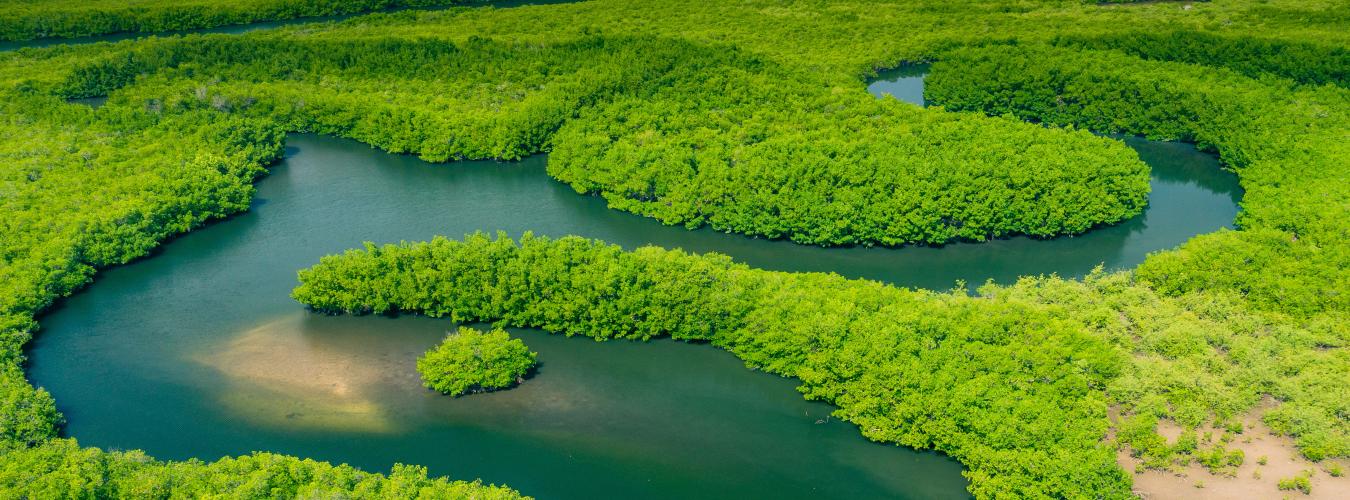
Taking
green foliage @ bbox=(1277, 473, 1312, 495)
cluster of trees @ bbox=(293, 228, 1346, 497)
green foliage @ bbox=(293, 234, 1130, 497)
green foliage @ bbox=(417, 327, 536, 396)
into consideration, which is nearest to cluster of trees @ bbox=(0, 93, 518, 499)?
green foliage @ bbox=(417, 327, 536, 396)

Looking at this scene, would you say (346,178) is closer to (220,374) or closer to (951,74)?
(220,374)

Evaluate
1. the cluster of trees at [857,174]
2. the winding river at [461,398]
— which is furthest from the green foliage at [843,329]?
the cluster of trees at [857,174]

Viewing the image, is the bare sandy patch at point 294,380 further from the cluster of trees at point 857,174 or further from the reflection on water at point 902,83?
the reflection on water at point 902,83

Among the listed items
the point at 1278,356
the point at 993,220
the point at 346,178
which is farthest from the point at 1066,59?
the point at 346,178

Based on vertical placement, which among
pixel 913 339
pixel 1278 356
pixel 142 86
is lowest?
pixel 1278 356

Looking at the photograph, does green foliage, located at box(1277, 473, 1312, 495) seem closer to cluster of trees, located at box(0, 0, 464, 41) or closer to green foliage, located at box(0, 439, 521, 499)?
green foliage, located at box(0, 439, 521, 499)

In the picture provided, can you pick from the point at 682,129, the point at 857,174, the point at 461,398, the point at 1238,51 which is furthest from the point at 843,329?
the point at 1238,51
